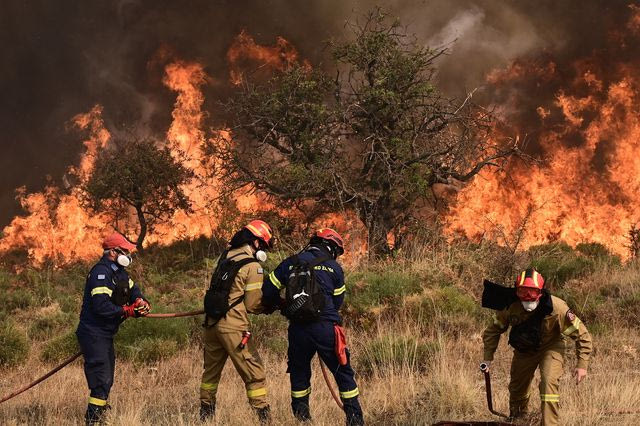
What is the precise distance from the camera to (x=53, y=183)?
27281mm

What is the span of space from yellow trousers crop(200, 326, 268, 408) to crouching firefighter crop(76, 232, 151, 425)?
840 mm

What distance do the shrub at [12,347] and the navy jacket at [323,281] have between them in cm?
589

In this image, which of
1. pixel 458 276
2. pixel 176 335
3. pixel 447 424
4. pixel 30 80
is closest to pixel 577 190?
pixel 458 276

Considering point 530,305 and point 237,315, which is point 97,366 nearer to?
point 237,315

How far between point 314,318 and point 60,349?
20.7ft

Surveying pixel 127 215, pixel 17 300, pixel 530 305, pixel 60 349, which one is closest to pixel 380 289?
pixel 60 349

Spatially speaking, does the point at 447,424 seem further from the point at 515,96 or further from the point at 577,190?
the point at 515,96

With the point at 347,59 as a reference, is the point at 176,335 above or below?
below

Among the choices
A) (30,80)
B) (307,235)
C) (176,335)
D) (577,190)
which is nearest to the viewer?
(176,335)

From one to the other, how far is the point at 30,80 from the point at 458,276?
26956mm

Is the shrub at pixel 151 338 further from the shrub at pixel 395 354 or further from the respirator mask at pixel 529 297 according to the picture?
the respirator mask at pixel 529 297

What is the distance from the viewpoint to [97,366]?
21.1 feet

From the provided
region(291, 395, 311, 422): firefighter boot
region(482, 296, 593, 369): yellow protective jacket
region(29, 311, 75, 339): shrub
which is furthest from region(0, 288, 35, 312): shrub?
region(482, 296, 593, 369): yellow protective jacket

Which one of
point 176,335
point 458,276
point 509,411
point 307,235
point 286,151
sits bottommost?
point 509,411
